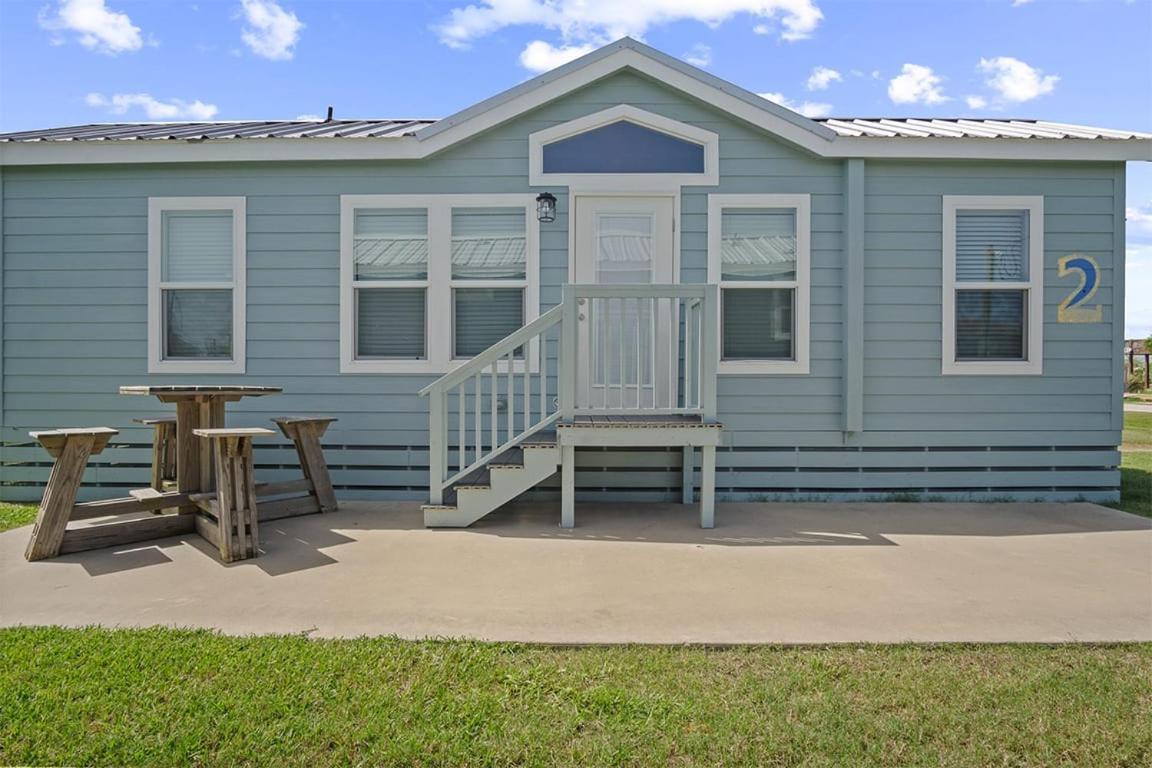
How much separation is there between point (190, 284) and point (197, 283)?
0.06 m

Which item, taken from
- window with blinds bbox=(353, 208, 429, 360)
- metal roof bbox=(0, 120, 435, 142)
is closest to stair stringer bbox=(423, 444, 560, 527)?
window with blinds bbox=(353, 208, 429, 360)

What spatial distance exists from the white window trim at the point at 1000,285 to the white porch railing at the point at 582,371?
6.91 feet

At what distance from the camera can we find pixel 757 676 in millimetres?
2074

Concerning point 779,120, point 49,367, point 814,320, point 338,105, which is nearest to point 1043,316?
point 814,320

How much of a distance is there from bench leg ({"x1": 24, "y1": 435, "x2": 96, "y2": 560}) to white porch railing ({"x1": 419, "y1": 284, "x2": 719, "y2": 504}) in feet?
6.77

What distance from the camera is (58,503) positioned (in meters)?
3.45

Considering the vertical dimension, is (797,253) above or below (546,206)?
below

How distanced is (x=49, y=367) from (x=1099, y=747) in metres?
7.09

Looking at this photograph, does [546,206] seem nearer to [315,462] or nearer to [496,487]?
[496,487]

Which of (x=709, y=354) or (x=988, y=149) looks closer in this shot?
(x=709, y=354)

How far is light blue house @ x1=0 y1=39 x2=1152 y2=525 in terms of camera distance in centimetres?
492

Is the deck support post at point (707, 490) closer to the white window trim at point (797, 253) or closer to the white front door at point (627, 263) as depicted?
the white front door at point (627, 263)

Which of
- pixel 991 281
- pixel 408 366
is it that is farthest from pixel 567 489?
pixel 991 281

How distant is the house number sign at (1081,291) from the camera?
4.94 meters
